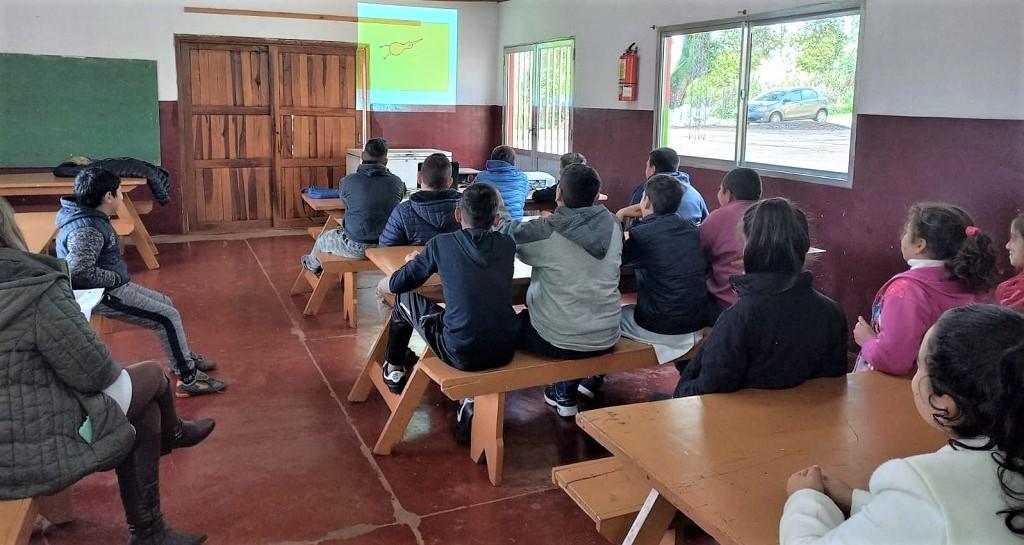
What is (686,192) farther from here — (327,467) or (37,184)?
(37,184)

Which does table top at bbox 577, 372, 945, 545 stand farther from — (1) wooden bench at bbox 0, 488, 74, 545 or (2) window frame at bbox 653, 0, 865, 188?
(2) window frame at bbox 653, 0, 865, 188

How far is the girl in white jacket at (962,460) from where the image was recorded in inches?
43.2

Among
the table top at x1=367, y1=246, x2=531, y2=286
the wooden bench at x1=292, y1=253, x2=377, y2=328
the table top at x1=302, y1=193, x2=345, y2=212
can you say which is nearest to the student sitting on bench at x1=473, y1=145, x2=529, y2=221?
the wooden bench at x1=292, y1=253, x2=377, y2=328

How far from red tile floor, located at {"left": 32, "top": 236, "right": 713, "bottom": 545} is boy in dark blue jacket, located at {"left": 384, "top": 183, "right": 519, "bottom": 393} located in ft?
1.54

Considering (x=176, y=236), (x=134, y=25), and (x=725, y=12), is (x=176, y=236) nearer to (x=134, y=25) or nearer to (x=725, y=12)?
(x=134, y=25)

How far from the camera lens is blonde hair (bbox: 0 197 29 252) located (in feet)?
6.40

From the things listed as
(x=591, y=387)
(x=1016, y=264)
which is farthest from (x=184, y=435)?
(x=1016, y=264)

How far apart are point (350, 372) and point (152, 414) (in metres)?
1.77

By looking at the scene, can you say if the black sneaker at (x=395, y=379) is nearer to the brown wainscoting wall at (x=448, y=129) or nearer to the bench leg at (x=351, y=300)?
the bench leg at (x=351, y=300)

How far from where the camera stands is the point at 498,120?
28.8 feet

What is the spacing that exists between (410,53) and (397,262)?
5263 mm

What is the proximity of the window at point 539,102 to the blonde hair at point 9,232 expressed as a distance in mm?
5710

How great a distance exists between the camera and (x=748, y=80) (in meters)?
5.25

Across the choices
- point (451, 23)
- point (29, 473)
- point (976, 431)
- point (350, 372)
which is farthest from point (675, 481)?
point (451, 23)
